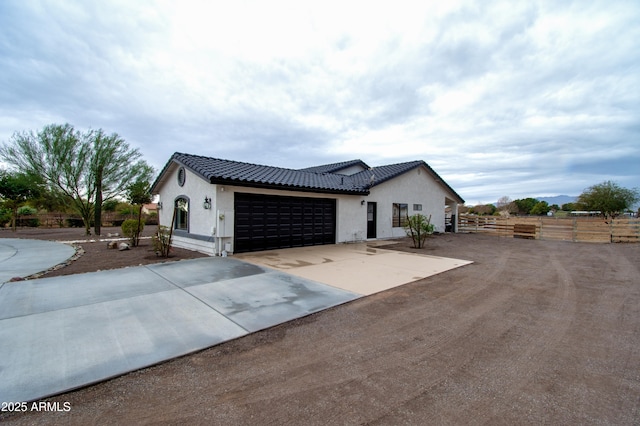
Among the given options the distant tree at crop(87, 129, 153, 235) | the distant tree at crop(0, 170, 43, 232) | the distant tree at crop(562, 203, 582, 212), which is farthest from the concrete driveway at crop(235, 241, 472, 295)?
the distant tree at crop(562, 203, 582, 212)

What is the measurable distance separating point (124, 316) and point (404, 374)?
4.04m

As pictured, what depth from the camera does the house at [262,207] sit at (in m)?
9.45

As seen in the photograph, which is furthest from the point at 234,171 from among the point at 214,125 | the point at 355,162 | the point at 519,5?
the point at 355,162

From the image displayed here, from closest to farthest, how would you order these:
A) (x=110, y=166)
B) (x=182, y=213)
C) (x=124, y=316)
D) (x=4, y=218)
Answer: (x=124, y=316) < (x=182, y=213) < (x=110, y=166) < (x=4, y=218)

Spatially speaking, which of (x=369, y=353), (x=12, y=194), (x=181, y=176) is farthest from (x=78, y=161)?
(x=369, y=353)

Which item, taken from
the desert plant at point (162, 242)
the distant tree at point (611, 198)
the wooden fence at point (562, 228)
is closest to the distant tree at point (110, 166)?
the desert plant at point (162, 242)

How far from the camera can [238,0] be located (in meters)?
7.74

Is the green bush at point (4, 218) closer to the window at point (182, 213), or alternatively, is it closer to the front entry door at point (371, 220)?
the window at point (182, 213)

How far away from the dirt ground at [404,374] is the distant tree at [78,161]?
59.8 ft

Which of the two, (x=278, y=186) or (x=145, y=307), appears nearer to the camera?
(x=145, y=307)

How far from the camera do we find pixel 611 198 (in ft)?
97.5

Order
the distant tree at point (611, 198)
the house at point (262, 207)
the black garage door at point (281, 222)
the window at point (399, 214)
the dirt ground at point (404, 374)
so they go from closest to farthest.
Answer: the dirt ground at point (404, 374), the house at point (262, 207), the black garage door at point (281, 222), the window at point (399, 214), the distant tree at point (611, 198)

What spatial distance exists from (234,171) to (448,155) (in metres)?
21.9

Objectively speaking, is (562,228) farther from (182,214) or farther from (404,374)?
(182,214)
